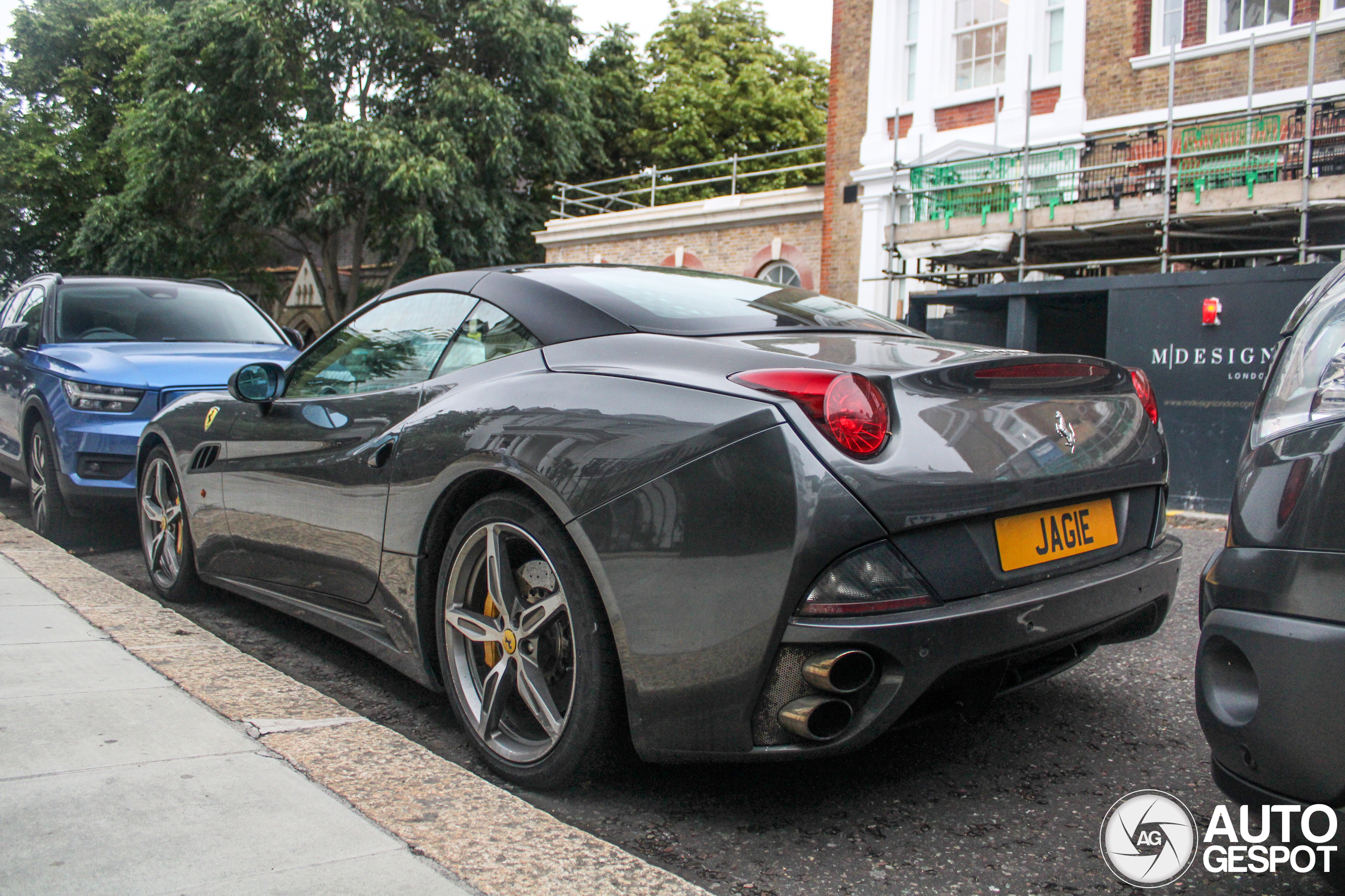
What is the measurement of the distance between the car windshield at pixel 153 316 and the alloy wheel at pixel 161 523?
2.44 meters

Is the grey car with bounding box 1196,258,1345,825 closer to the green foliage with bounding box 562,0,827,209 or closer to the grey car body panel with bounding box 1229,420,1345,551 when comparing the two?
the grey car body panel with bounding box 1229,420,1345,551

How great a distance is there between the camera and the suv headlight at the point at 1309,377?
6.04 ft

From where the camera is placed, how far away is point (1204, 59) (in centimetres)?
1381

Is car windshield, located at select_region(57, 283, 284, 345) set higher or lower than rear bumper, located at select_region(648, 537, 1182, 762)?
higher

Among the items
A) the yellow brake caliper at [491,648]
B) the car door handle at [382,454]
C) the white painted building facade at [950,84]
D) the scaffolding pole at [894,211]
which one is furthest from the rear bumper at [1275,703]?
the white painted building facade at [950,84]

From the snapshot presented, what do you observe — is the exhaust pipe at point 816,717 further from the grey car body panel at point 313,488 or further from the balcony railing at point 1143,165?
the balcony railing at point 1143,165

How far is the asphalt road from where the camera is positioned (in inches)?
88.4

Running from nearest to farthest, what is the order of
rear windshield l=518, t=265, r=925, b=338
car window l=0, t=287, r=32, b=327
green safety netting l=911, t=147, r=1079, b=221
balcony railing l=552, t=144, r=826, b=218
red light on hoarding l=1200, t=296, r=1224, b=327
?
rear windshield l=518, t=265, r=925, b=338 < car window l=0, t=287, r=32, b=327 < red light on hoarding l=1200, t=296, r=1224, b=327 < green safety netting l=911, t=147, r=1079, b=221 < balcony railing l=552, t=144, r=826, b=218

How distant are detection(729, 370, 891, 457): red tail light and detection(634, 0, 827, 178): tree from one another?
30.7 metres

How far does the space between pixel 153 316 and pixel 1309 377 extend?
23.4 ft

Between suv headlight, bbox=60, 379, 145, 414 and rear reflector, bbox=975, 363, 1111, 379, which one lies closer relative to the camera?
rear reflector, bbox=975, 363, 1111, 379

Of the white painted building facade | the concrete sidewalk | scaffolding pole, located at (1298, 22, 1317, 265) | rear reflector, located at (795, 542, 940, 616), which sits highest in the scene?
the white painted building facade

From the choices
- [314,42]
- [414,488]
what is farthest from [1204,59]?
[314,42]

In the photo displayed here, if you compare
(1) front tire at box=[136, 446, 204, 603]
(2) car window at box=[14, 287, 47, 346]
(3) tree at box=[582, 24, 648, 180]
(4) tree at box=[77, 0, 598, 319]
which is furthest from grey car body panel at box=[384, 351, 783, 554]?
(3) tree at box=[582, 24, 648, 180]
